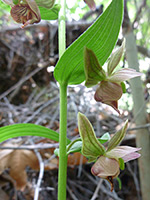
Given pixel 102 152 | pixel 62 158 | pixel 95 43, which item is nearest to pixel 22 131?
pixel 62 158

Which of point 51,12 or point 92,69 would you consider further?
point 51,12

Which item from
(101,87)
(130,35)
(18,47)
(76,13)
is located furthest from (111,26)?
(18,47)

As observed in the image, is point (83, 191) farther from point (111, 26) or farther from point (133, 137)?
point (111, 26)

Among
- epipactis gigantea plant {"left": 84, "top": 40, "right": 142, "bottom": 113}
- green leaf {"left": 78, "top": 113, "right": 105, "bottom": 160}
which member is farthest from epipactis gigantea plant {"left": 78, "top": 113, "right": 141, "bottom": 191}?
epipactis gigantea plant {"left": 84, "top": 40, "right": 142, "bottom": 113}

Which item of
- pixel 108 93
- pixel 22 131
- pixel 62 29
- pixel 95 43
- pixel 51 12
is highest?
pixel 51 12

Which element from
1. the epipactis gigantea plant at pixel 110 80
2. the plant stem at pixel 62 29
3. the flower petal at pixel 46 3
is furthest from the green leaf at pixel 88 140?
the flower petal at pixel 46 3

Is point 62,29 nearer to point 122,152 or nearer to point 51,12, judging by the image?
point 51,12
